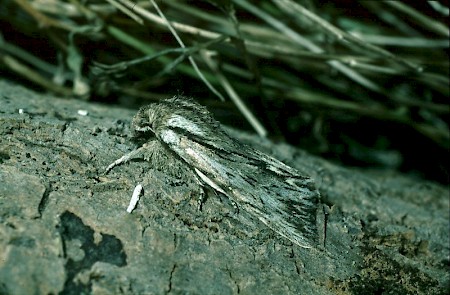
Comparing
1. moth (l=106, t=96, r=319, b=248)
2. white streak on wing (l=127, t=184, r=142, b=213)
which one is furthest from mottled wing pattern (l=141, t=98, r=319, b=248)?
white streak on wing (l=127, t=184, r=142, b=213)

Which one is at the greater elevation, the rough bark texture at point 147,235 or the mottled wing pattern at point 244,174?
the mottled wing pattern at point 244,174

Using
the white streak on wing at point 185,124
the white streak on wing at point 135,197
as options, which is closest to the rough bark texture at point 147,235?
the white streak on wing at point 135,197

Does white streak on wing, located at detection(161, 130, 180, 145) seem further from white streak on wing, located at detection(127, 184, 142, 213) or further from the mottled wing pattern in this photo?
white streak on wing, located at detection(127, 184, 142, 213)

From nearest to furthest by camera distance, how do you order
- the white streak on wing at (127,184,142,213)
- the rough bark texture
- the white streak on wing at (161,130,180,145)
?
the rough bark texture < the white streak on wing at (127,184,142,213) < the white streak on wing at (161,130,180,145)

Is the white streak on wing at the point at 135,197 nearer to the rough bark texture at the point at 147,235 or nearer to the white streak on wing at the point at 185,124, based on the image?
the rough bark texture at the point at 147,235

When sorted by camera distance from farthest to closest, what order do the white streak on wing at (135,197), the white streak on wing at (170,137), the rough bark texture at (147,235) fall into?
the white streak on wing at (170,137), the white streak on wing at (135,197), the rough bark texture at (147,235)

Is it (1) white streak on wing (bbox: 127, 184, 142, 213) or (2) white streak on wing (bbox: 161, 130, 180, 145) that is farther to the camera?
(2) white streak on wing (bbox: 161, 130, 180, 145)
